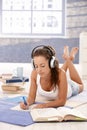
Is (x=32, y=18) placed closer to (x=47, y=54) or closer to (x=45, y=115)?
(x=47, y=54)

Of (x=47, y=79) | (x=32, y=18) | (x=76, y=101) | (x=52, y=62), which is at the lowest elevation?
(x=76, y=101)

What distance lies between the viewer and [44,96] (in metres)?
2.22

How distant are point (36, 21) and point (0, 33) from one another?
0.90 metres

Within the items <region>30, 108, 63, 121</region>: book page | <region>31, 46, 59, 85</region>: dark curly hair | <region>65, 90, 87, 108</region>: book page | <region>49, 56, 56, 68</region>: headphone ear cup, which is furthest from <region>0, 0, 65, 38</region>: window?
<region>30, 108, 63, 121</region>: book page

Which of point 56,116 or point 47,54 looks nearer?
point 56,116

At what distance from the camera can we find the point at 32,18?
6.03m

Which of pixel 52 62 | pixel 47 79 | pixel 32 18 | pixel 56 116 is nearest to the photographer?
pixel 56 116

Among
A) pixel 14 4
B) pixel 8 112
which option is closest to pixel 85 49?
pixel 14 4

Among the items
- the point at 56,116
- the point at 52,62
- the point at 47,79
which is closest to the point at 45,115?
the point at 56,116

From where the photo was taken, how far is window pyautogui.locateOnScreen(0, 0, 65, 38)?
600cm

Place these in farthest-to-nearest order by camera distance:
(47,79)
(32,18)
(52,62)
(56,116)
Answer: (32,18) → (47,79) → (52,62) → (56,116)

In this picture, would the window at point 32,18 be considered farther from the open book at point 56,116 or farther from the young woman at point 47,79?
the open book at point 56,116

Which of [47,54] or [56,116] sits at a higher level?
[47,54]

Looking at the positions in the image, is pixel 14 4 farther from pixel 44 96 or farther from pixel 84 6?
→ pixel 44 96
